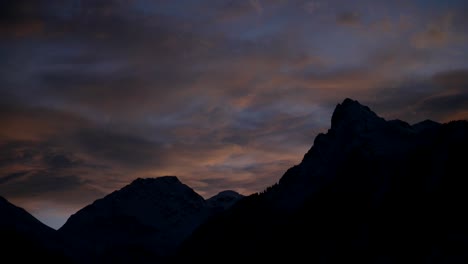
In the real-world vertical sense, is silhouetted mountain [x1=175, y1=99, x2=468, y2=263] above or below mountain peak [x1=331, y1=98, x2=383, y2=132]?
below

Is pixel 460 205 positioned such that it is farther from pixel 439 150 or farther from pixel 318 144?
pixel 318 144

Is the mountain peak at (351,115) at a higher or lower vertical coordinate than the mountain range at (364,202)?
higher

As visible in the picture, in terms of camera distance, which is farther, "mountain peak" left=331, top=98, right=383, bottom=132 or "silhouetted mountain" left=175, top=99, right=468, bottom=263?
"mountain peak" left=331, top=98, right=383, bottom=132

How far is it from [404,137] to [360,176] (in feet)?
53.1

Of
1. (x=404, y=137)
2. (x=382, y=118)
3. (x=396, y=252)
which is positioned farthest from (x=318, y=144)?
(x=396, y=252)

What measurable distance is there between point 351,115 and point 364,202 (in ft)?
128

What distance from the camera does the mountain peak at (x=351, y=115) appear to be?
150 metres

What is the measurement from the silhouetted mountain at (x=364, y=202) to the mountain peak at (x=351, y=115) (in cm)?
35

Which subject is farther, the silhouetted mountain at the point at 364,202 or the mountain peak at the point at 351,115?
the mountain peak at the point at 351,115

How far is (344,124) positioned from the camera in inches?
6147

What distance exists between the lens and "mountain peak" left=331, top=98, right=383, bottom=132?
150 meters

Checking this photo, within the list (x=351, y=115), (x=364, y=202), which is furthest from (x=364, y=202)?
(x=351, y=115)

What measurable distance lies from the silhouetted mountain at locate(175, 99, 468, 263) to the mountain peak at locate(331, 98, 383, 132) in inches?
13.6

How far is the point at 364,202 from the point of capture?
12250 cm
